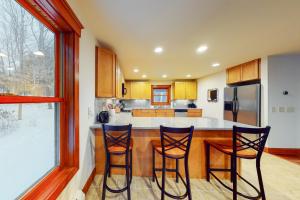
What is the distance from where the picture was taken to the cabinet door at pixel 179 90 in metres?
6.65

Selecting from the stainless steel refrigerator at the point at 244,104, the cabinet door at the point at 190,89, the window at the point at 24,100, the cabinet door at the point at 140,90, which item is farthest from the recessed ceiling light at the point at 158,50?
the cabinet door at the point at 190,89

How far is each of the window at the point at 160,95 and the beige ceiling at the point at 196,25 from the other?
4025 mm

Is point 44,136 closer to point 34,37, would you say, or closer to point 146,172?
point 34,37

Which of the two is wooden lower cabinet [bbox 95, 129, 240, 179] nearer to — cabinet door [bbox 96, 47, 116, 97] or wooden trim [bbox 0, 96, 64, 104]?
cabinet door [bbox 96, 47, 116, 97]

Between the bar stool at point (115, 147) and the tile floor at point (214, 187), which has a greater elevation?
the bar stool at point (115, 147)

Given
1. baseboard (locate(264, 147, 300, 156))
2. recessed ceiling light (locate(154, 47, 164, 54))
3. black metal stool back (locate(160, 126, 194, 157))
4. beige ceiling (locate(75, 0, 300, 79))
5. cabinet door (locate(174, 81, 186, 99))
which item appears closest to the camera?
beige ceiling (locate(75, 0, 300, 79))

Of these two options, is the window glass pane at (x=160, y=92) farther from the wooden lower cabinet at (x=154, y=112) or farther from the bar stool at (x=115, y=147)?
the bar stool at (x=115, y=147)

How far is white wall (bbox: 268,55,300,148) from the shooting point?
334cm

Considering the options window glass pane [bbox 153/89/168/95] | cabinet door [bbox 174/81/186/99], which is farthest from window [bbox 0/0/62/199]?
window glass pane [bbox 153/89/168/95]

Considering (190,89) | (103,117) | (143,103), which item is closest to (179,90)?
(190,89)

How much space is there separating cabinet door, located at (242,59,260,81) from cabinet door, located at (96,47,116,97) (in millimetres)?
3324

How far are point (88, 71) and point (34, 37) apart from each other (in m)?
0.92

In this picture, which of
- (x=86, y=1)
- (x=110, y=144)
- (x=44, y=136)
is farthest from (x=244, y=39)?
(x=44, y=136)

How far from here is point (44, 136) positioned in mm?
1272
